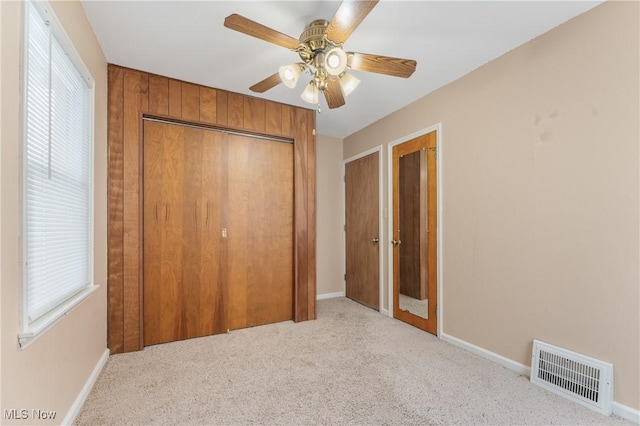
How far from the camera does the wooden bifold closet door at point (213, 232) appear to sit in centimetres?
271

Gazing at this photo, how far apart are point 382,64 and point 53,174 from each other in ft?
6.22

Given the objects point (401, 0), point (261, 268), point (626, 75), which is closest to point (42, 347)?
point (261, 268)

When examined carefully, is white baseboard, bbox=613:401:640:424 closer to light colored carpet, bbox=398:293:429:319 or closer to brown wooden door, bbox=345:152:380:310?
light colored carpet, bbox=398:293:429:319

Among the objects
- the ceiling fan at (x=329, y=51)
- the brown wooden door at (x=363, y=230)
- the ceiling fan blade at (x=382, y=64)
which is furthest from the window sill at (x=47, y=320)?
the brown wooden door at (x=363, y=230)

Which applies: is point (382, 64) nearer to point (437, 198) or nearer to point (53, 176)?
point (437, 198)

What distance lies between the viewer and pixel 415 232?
3184 mm

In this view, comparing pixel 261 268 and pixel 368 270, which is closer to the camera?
pixel 261 268

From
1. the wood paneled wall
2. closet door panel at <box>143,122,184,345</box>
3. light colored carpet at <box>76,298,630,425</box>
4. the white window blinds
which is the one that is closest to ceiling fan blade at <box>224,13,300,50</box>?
the white window blinds

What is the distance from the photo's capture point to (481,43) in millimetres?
2166

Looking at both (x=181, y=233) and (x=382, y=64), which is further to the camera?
(x=181, y=233)

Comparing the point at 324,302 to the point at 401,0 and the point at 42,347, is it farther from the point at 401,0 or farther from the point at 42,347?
the point at 401,0

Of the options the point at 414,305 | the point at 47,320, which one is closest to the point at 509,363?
the point at 414,305

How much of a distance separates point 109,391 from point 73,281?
827 mm

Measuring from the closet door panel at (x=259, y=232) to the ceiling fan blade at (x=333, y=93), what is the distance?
1.23m
